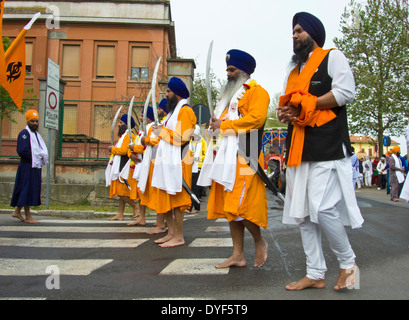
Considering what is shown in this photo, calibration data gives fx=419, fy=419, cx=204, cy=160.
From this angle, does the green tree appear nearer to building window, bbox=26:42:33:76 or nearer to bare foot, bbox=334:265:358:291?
building window, bbox=26:42:33:76

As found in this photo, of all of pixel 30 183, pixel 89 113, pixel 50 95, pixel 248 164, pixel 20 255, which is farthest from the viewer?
pixel 89 113

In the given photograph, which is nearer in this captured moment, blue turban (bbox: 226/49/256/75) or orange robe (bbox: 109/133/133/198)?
blue turban (bbox: 226/49/256/75)

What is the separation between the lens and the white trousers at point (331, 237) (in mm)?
3318

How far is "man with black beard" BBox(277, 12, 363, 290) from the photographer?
3.35 m

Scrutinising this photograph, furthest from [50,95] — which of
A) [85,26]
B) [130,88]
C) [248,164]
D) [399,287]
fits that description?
[85,26]

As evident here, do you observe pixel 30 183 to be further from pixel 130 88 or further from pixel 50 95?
pixel 130 88

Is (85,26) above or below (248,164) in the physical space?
above

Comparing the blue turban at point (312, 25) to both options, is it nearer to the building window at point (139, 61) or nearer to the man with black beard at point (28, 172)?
the man with black beard at point (28, 172)

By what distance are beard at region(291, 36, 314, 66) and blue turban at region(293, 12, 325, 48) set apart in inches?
2.0

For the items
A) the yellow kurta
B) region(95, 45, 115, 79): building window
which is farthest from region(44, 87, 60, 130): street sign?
region(95, 45, 115, 79): building window

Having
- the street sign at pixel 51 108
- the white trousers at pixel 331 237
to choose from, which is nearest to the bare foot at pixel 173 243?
the white trousers at pixel 331 237

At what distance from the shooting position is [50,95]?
10.3 m

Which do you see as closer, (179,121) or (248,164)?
(248,164)
